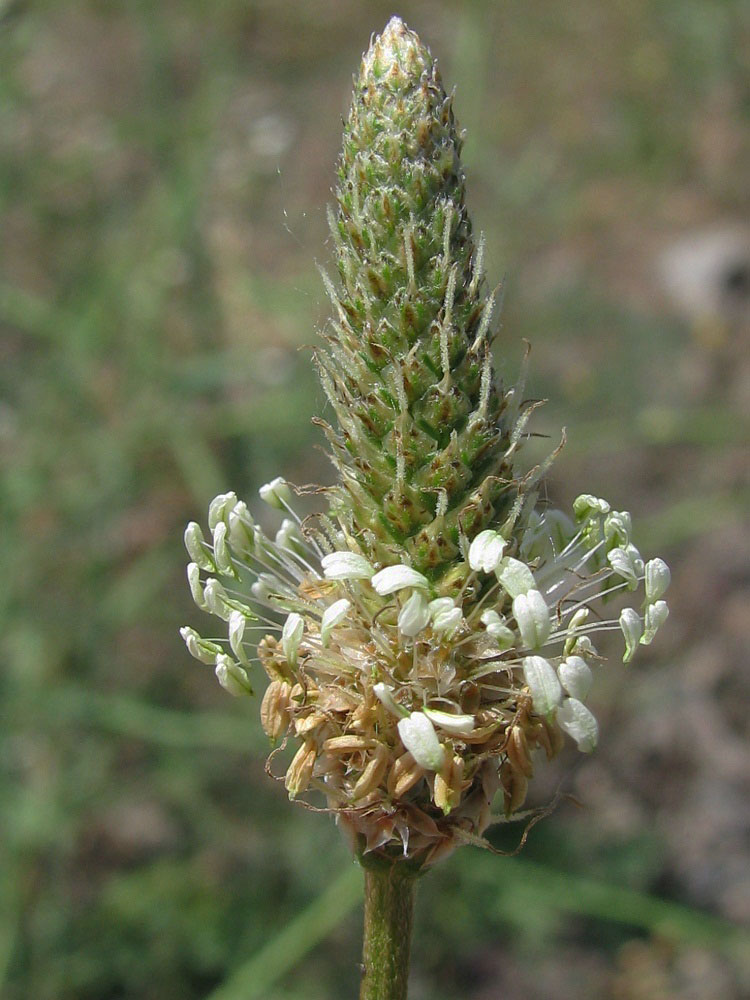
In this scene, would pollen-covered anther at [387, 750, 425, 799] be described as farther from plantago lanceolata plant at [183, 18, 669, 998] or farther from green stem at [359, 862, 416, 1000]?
green stem at [359, 862, 416, 1000]

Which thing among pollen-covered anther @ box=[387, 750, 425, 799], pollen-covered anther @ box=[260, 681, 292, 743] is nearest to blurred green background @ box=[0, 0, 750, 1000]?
pollen-covered anther @ box=[260, 681, 292, 743]

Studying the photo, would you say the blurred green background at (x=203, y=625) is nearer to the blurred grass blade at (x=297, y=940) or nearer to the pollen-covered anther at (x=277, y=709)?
the blurred grass blade at (x=297, y=940)

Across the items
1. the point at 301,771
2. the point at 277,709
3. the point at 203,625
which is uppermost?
the point at 203,625

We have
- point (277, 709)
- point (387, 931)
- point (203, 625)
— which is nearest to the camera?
point (387, 931)

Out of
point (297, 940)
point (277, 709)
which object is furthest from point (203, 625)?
point (277, 709)

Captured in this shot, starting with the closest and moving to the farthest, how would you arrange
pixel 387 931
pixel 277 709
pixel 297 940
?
pixel 387 931 → pixel 277 709 → pixel 297 940

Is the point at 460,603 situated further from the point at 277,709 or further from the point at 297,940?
the point at 297,940
